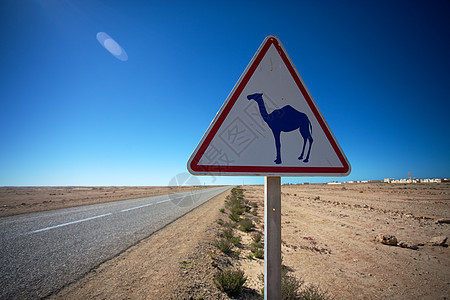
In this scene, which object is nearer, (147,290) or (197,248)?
(147,290)

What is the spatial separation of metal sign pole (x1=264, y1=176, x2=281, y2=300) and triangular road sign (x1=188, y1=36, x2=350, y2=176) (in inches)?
7.9

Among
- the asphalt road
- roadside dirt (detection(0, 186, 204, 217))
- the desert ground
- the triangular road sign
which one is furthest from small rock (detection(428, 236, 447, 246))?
roadside dirt (detection(0, 186, 204, 217))

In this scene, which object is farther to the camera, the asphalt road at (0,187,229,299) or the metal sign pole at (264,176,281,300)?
the asphalt road at (0,187,229,299)

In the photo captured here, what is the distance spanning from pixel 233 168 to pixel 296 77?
933 mm

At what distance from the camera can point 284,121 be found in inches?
54.2

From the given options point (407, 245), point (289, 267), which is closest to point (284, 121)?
point (289, 267)

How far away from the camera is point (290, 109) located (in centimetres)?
143

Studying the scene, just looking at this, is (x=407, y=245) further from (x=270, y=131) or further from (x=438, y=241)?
(x=270, y=131)

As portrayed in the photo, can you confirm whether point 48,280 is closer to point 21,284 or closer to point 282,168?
point 21,284

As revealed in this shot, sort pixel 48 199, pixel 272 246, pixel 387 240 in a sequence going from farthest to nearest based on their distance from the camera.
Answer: pixel 48 199
pixel 387 240
pixel 272 246

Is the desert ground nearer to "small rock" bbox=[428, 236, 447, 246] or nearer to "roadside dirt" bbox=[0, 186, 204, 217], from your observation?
"small rock" bbox=[428, 236, 447, 246]

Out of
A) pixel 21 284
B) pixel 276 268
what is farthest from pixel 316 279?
pixel 21 284

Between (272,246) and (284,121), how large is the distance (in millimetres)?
882

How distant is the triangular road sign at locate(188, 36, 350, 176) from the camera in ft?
4.22
